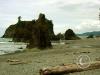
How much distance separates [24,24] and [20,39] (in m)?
9.63

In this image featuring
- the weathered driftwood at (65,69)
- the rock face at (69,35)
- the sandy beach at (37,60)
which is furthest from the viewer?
the rock face at (69,35)

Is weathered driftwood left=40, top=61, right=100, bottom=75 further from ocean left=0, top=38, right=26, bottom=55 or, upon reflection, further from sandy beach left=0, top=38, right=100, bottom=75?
ocean left=0, top=38, right=26, bottom=55

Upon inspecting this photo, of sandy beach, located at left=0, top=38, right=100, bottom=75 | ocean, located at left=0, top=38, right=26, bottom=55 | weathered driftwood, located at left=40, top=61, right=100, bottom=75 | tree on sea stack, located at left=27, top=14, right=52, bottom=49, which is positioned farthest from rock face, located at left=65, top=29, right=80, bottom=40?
weathered driftwood, located at left=40, top=61, right=100, bottom=75

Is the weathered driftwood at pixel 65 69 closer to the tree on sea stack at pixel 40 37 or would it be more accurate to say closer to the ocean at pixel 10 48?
the ocean at pixel 10 48

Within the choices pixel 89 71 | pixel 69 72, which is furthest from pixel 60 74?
pixel 89 71

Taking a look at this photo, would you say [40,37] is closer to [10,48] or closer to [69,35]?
[10,48]

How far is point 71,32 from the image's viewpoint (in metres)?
114

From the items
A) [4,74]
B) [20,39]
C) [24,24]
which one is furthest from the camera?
[20,39]

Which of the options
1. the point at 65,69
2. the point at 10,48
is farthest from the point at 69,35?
the point at 65,69

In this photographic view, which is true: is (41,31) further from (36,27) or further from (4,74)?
(4,74)

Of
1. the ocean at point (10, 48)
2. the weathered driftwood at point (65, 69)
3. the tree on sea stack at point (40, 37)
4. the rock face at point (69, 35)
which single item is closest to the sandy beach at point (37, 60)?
the weathered driftwood at point (65, 69)

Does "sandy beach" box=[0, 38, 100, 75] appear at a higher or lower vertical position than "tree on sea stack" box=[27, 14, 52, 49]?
lower

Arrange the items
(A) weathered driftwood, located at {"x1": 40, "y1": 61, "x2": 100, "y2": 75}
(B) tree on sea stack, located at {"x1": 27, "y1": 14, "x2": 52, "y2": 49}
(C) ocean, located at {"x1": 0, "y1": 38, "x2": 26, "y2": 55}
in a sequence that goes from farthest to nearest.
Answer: (C) ocean, located at {"x1": 0, "y1": 38, "x2": 26, "y2": 55} < (B) tree on sea stack, located at {"x1": 27, "y1": 14, "x2": 52, "y2": 49} < (A) weathered driftwood, located at {"x1": 40, "y1": 61, "x2": 100, "y2": 75}

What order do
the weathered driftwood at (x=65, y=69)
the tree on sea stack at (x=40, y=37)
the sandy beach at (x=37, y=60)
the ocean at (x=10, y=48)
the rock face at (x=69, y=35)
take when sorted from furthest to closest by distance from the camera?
the rock face at (x=69, y=35) → the ocean at (x=10, y=48) → the tree on sea stack at (x=40, y=37) → the sandy beach at (x=37, y=60) → the weathered driftwood at (x=65, y=69)
